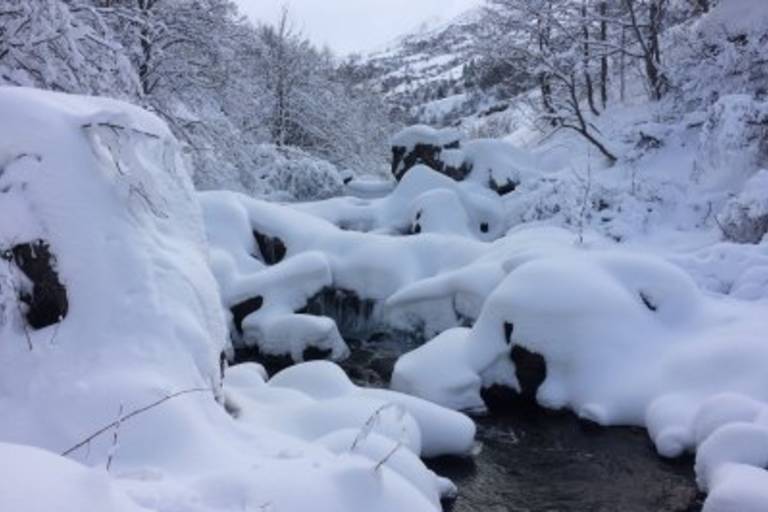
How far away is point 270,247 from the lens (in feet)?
42.8

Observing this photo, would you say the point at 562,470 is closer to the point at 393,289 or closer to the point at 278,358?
the point at 278,358

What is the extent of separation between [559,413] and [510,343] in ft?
3.23

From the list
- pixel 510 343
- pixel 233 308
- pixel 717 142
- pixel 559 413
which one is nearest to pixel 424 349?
pixel 510 343

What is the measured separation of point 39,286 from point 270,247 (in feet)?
28.1

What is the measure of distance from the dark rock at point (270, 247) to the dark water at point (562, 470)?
18.9 ft

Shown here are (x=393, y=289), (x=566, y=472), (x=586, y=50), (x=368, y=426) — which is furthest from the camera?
(x=586, y=50)

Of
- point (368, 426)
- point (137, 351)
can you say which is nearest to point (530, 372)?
point (368, 426)

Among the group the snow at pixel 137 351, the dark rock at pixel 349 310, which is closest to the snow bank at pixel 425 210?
the dark rock at pixel 349 310

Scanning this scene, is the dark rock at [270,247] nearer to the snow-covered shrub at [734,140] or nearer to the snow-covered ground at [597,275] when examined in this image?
the snow-covered ground at [597,275]

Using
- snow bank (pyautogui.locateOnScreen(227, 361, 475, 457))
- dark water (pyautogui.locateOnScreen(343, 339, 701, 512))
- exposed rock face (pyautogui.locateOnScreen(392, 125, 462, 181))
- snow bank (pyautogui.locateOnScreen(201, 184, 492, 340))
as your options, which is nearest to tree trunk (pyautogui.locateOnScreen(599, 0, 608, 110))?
exposed rock face (pyautogui.locateOnScreen(392, 125, 462, 181))

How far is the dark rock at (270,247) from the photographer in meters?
13.0

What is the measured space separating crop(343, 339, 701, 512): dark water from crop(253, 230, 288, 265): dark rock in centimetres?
577

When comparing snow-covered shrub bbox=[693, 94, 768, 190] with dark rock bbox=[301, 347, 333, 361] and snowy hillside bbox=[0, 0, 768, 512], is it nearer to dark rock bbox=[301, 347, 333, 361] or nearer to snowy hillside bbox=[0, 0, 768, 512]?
snowy hillside bbox=[0, 0, 768, 512]

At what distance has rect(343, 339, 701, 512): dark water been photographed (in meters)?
6.19
